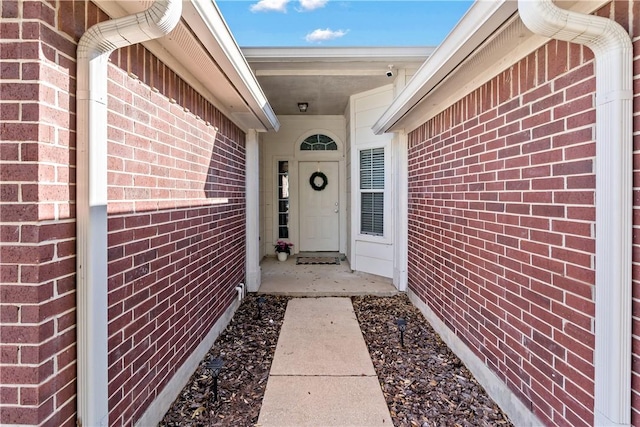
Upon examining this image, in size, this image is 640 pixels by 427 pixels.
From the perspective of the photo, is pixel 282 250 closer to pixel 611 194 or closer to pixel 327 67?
pixel 327 67

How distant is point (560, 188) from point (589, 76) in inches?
19.6

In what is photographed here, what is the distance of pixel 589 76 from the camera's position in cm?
142

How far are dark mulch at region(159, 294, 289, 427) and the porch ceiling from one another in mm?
3147

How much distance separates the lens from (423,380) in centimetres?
237

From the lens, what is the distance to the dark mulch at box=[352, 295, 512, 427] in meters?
1.98

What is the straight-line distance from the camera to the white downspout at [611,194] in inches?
49.7

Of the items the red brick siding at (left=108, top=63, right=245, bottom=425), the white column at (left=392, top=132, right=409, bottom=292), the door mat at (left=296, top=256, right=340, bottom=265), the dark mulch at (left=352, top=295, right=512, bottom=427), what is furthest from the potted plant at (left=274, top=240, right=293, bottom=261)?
the red brick siding at (left=108, top=63, right=245, bottom=425)

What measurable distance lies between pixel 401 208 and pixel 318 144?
2.93 m

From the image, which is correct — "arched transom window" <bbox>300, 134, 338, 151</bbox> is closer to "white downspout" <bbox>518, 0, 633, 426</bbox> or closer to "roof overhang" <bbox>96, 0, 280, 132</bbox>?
"roof overhang" <bbox>96, 0, 280, 132</bbox>

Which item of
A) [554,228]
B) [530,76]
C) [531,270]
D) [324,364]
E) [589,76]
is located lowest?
[324,364]

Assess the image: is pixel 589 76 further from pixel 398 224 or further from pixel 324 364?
pixel 398 224

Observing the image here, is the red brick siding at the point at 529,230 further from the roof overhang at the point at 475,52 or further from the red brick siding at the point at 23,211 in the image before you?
the red brick siding at the point at 23,211

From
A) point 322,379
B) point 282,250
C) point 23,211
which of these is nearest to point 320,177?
point 282,250

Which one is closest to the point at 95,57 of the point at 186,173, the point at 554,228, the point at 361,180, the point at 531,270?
the point at 186,173
